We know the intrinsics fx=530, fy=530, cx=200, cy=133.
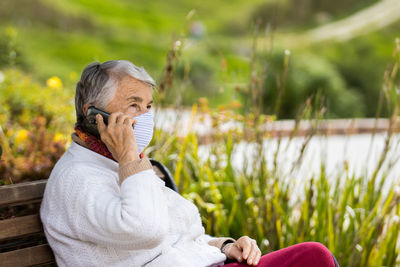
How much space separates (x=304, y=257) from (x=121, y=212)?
676mm

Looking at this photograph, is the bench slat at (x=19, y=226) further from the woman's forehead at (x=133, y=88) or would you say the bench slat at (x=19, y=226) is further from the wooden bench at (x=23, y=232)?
the woman's forehead at (x=133, y=88)

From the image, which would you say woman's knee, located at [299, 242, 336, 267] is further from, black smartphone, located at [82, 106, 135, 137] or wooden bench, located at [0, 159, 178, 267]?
wooden bench, located at [0, 159, 178, 267]

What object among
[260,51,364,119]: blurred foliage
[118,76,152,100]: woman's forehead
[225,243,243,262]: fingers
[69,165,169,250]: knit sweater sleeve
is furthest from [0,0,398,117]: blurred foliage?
[69,165,169,250]: knit sweater sleeve

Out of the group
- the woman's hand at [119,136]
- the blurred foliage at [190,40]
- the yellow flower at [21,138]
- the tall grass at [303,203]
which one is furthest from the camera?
the blurred foliage at [190,40]

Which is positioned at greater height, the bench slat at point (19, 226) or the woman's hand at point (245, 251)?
the bench slat at point (19, 226)

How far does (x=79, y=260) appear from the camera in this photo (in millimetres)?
1675

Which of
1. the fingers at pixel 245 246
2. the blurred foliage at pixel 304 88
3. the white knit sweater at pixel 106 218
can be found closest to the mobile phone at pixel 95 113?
the white knit sweater at pixel 106 218

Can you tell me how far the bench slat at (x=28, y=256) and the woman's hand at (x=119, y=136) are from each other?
0.47 m

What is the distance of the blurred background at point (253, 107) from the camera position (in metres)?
2.68

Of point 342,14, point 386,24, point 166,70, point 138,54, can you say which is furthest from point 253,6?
point 166,70

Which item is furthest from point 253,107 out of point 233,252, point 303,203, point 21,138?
point 21,138

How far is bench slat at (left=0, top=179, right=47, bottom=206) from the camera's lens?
175cm

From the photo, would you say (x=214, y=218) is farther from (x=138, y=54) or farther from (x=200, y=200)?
(x=138, y=54)

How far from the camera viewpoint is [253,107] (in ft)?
9.36
